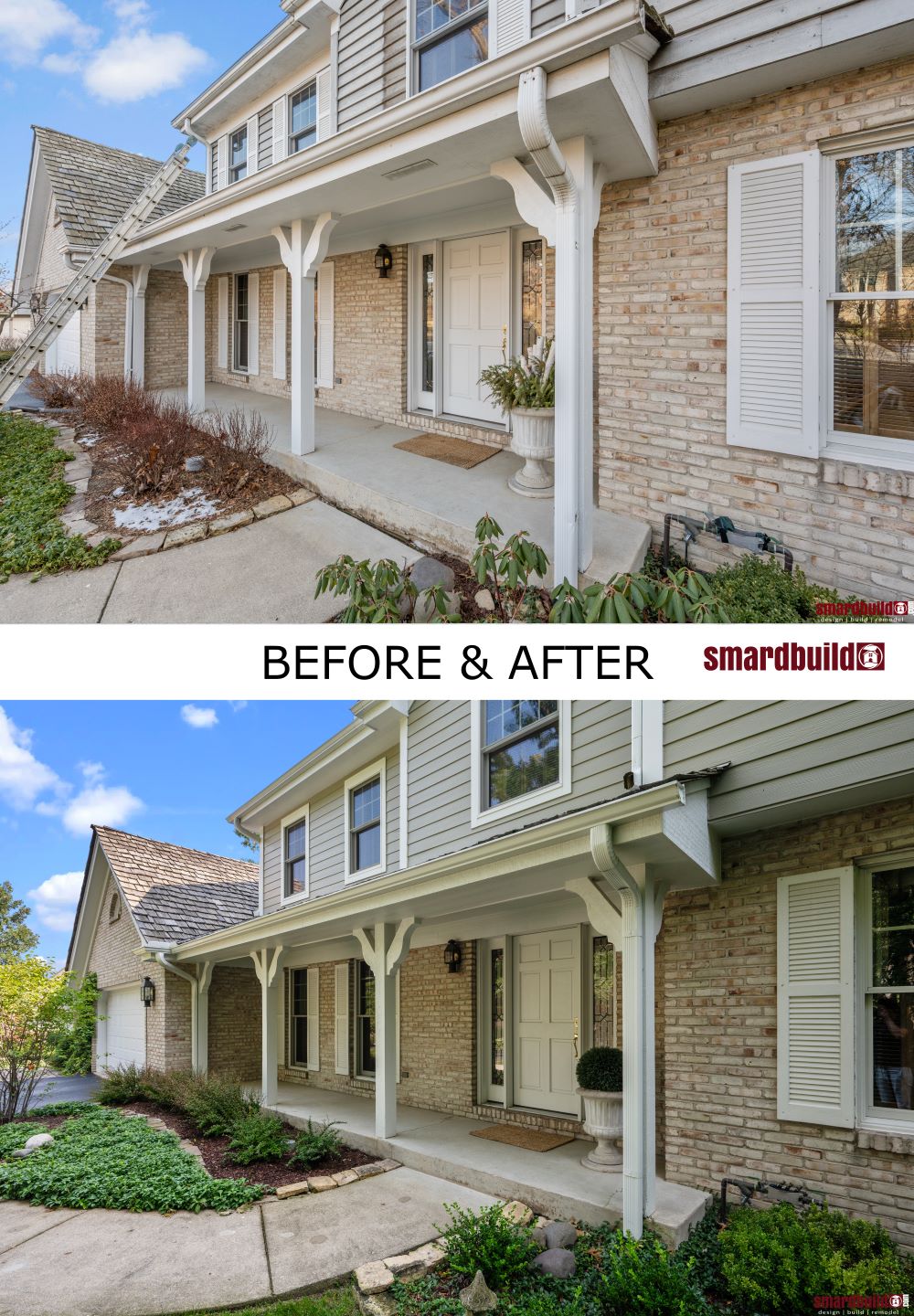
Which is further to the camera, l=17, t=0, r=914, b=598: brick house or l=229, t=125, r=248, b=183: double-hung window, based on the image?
l=229, t=125, r=248, b=183: double-hung window

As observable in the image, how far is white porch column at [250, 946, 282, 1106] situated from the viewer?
31.2ft

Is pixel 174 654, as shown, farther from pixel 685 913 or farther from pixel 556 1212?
pixel 556 1212

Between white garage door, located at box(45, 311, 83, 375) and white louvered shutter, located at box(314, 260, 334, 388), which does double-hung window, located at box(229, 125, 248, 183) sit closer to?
white louvered shutter, located at box(314, 260, 334, 388)

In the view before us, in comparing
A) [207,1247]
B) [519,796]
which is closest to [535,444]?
[519,796]

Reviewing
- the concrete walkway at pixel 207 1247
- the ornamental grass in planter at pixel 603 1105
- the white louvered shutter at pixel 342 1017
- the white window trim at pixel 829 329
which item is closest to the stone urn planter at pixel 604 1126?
the ornamental grass in planter at pixel 603 1105

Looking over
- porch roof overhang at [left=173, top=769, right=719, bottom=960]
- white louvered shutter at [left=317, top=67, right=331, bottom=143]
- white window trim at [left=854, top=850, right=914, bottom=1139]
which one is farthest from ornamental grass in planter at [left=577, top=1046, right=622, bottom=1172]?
white louvered shutter at [left=317, top=67, right=331, bottom=143]

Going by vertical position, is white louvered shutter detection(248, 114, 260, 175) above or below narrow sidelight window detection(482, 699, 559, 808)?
above

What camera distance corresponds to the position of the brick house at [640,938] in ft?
13.4

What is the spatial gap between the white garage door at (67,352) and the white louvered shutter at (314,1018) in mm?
13107

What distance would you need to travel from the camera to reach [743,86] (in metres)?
5.80

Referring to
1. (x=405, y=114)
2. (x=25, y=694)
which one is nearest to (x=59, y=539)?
(x=25, y=694)

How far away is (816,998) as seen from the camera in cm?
433

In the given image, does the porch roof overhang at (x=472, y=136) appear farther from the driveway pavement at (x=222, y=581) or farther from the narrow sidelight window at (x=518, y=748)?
the narrow sidelight window at (x=518, y=748)

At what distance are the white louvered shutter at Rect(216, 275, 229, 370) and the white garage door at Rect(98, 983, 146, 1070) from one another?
11829 millimetres
